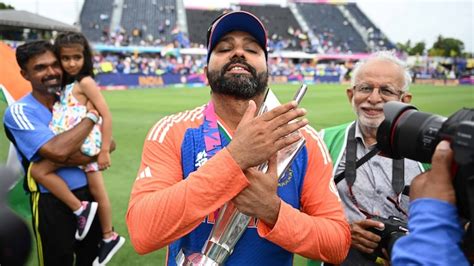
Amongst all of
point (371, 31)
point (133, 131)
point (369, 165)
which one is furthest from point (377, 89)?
point (371, 31)

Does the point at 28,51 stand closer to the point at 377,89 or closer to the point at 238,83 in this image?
the point at 238,83

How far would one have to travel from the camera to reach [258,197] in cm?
146

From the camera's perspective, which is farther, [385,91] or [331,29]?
[331,29]

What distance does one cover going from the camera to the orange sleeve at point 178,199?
55.3 inches

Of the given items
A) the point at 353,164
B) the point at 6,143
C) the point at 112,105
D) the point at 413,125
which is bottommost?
the point at 112,105

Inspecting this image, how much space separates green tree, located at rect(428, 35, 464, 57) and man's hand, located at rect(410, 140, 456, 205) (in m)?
78.0

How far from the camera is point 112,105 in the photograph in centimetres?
1666

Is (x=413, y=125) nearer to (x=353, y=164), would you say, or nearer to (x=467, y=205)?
(x=467, y=205)

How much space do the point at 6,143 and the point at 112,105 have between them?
1288cm

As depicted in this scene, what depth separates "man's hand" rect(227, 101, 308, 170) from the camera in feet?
4.56

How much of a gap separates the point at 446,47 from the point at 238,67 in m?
85.1

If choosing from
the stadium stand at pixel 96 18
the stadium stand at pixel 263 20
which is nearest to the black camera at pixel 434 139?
the stadium stand at pixel 263 20

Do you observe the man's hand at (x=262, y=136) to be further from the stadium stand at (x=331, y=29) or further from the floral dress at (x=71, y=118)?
the stadium stand at (x=331, y=29)

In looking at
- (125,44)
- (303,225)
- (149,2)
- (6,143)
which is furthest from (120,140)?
(149,2)
